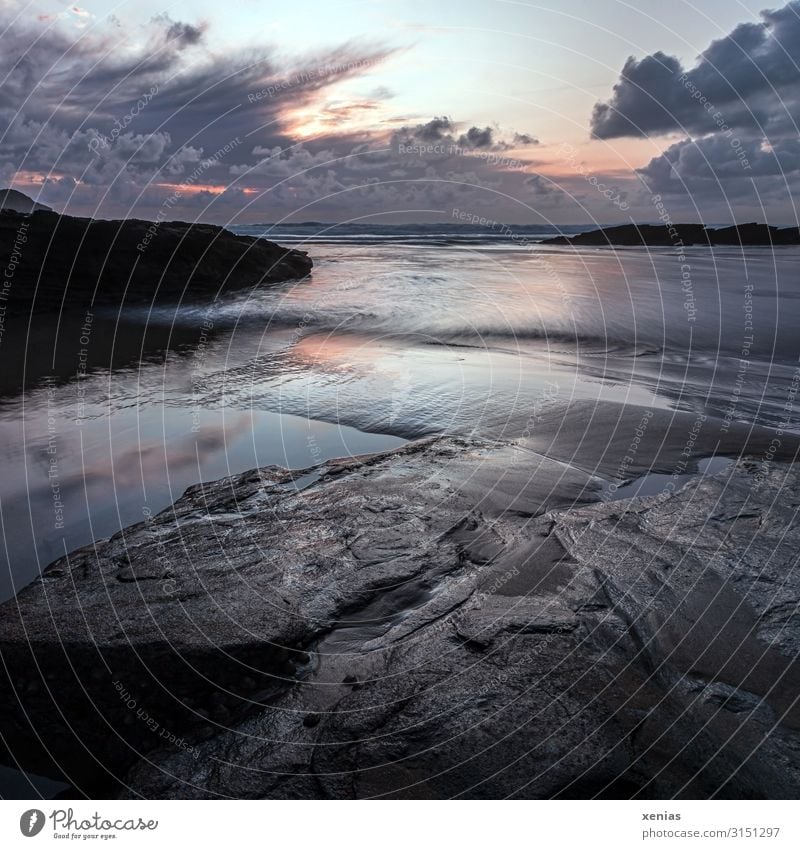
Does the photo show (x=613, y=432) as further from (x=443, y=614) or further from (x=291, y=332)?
(x=291, y=332)

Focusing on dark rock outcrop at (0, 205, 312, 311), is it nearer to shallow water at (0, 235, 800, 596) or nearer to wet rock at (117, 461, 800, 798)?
shallow water at (0, 235, 800, 596)

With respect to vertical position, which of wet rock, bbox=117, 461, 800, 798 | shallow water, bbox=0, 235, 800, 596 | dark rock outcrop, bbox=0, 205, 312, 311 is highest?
dark rock outcrop, bbox=0, 205, 312, 311

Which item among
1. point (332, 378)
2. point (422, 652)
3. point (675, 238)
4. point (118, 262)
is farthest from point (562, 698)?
point (675, 238)

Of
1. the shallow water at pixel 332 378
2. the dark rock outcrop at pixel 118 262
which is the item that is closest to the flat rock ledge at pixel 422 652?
the shallow water at pixel 332 378

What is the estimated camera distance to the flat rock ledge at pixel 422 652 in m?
2.99

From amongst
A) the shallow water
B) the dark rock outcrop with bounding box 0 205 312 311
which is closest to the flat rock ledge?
the shallow water

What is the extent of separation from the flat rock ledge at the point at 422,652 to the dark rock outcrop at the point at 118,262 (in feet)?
43.2

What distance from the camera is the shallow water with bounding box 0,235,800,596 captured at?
6.29m

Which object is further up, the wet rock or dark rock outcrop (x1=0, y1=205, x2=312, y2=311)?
dark rock outcrop (x1=0, y1=205, x2=312, y2=311)

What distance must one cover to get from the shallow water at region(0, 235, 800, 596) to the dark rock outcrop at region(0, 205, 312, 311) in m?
1.85

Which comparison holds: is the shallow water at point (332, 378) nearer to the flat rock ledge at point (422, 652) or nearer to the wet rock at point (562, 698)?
the flat rock ledge at point (422, 652)

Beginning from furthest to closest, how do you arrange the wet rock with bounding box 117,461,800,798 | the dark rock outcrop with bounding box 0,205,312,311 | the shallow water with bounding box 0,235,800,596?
the dark rock outcrop with bounding box 0,205,312,311 → the shallow water with bounding box 0,235,800,596 → the wet rock with bounding box 117,461,800,798

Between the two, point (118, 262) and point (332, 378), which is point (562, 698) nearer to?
point (332, 378)

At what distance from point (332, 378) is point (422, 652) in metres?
6.33
